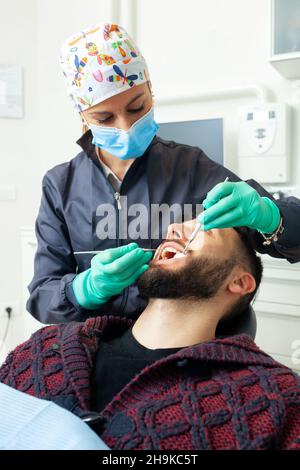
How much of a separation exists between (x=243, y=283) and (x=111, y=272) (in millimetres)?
333

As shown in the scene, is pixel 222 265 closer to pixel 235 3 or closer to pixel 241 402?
pixel 241 402

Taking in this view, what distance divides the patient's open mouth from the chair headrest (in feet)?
0.74

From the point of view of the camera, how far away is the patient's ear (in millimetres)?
1248

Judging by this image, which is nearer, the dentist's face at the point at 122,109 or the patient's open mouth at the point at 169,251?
the patient's open mouth at the point at 169,251

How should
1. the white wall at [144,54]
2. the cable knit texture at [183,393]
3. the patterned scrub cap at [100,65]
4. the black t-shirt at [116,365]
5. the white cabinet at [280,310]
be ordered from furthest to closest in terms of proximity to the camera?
the white wall at [144,54]
the white cabinet at [280,310]
the patterned scrub cap at [100,65]
the black t-shirt at [116,365]
the cable knit texture at [183,393]

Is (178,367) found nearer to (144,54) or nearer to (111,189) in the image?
(111,189)

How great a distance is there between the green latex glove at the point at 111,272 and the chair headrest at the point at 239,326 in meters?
0.28

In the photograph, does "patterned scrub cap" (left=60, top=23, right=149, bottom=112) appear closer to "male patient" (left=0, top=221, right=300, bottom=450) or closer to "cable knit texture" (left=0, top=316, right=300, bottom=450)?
"male patient" (left=0, top=221, right=300, bottom=450)

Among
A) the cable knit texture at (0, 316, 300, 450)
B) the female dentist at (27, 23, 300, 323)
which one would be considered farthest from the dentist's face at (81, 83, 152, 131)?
the cable knit texture at (0, 316, 300, 450)

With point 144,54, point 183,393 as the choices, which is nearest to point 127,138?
point 183,393

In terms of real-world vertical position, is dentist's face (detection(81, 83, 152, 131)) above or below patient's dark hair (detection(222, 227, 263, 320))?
above

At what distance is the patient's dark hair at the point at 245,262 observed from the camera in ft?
4.17

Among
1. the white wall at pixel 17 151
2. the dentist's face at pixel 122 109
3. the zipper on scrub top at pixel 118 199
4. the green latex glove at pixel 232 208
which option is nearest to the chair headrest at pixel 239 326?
the green latex glove at pixel 232 208

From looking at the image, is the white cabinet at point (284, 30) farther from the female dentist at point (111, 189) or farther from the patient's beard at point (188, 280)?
the patient's beard at point (188, 280)
